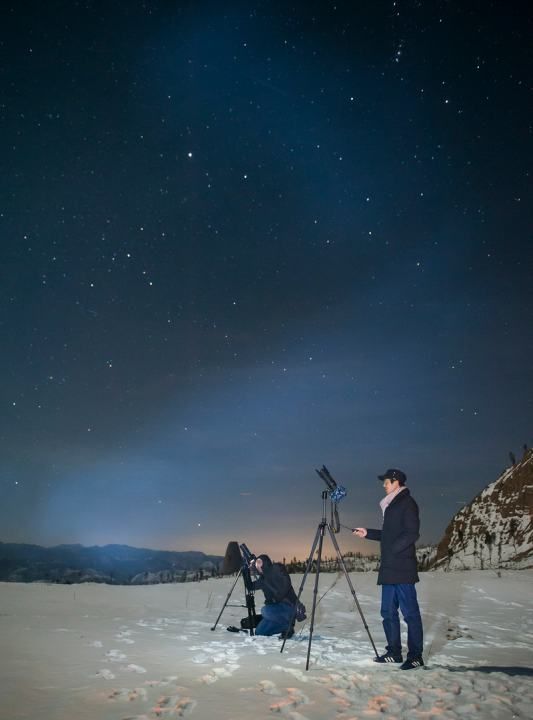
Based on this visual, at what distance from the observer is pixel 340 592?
511 inches

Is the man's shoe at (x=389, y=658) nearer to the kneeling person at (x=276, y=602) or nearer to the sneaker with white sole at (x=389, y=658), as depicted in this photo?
the sneaker with white sole at (x=389, y=658)

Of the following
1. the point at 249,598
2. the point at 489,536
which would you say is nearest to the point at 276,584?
the point at 249,598

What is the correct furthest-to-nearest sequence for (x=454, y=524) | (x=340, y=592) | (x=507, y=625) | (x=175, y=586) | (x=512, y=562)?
(x=454, y=524) → (x=512, y=562) → (x=175, y=586) → (x=340, y=592) → (x=507, y=625)

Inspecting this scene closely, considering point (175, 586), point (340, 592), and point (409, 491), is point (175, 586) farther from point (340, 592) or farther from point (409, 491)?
point (409, 491)

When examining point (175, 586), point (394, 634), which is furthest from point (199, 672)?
point (175, 586)

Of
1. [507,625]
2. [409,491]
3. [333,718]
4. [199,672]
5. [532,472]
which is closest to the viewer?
[333,718]

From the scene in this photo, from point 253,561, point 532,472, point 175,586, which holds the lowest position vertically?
point 175,586

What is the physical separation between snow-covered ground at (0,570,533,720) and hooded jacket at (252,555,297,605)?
0.60m

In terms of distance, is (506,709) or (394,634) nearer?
(506,709)

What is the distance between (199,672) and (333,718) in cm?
187

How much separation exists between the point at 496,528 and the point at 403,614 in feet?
58.2

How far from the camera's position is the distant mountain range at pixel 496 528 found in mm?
20578

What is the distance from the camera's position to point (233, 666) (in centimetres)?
602

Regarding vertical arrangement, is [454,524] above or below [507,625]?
above
